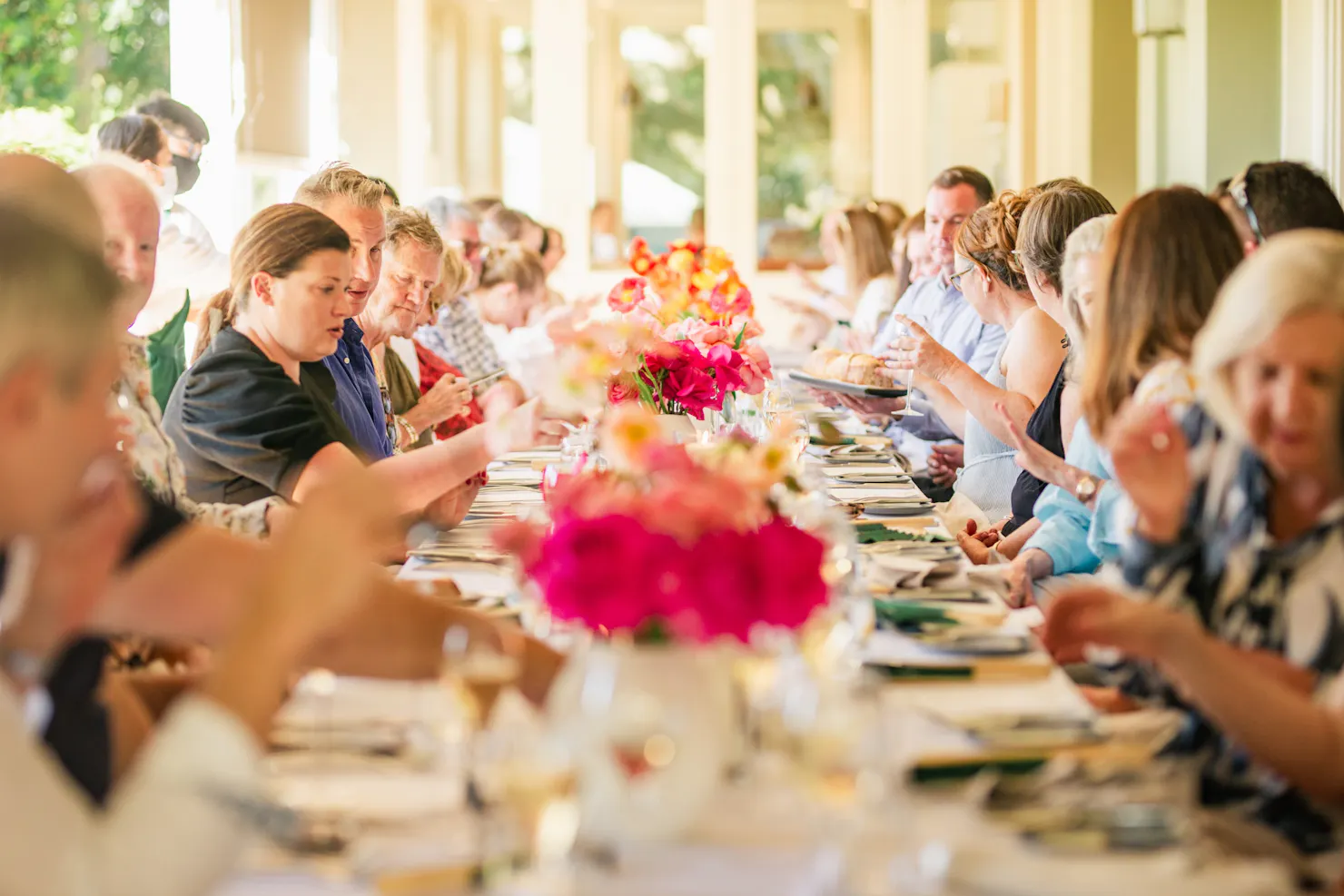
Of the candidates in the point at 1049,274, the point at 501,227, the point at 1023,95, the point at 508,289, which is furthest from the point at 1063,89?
the point at 1049,274

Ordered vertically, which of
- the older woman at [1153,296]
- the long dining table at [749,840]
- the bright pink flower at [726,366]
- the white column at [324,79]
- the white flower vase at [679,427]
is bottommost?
the long dining table at [749,840]

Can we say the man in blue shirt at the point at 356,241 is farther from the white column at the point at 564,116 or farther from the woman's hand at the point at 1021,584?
the white column at the point at 564,116

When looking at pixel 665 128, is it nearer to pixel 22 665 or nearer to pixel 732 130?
pixel 732 130

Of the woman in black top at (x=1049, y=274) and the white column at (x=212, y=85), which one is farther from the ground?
the white column at (x=212, y=85)

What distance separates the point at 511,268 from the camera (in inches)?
239

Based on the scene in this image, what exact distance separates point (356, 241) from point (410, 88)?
6.65 m

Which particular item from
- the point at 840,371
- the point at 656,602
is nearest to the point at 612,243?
the point at 840,371

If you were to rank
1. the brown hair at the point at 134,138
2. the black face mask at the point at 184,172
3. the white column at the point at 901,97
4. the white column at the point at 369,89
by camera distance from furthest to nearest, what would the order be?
the white column at the point at 901,97, the white column at the point at 369,89, the black face mask at the point at 184,172, the brown hair at the point at 134,138

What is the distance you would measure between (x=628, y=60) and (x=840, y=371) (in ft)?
21.5

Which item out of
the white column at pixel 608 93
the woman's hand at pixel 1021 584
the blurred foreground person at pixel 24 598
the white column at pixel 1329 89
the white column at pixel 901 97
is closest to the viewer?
the blurred foreground person at pixel 24 598

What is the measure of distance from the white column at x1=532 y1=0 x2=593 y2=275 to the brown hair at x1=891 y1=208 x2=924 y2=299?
4.05 meters

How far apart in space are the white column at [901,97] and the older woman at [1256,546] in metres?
8.53

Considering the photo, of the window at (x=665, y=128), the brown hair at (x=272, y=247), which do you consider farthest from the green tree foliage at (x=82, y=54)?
Answer: the window at (x=665, y=128)

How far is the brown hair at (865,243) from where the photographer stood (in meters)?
6.77
